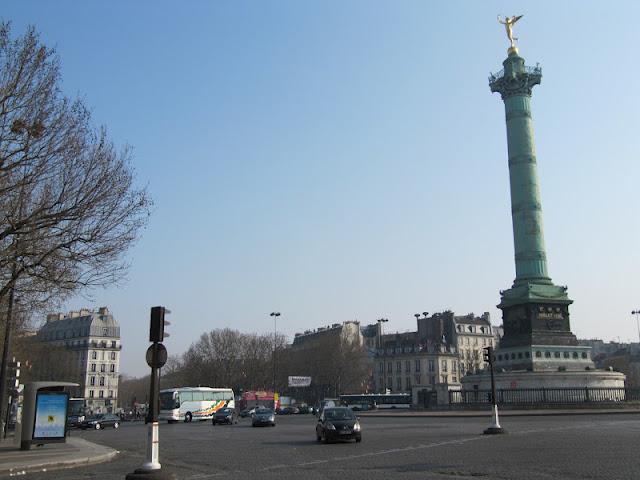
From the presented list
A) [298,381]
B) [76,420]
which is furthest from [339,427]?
[298,381]

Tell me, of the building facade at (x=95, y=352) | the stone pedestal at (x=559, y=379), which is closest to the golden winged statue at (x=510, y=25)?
the stone pedestal at (x=559, y=379)

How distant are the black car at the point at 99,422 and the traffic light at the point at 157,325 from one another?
3996 centimetres

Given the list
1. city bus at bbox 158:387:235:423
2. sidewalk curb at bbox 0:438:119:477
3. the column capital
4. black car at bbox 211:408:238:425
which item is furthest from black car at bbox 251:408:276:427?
the column capital

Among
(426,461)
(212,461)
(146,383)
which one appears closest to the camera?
(426,461)

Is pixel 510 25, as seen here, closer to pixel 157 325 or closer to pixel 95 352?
pixel 157 325

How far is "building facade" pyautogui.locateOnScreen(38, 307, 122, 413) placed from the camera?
12469 centimetres

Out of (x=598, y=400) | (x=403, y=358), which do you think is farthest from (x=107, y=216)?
(x=403, y=358)

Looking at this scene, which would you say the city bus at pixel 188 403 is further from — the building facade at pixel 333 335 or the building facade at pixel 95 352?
the building facade at pixel 95 352

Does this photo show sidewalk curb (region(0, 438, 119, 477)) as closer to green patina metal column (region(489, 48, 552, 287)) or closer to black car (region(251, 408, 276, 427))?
black car (region(251, 408, 276, 427))

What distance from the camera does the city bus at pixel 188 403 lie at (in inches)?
2124

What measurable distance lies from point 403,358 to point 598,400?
239 ft

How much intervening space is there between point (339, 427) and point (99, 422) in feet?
108

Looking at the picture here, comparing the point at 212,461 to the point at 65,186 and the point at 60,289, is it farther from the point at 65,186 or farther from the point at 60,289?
the point at 65,186

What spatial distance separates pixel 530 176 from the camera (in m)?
55.0
